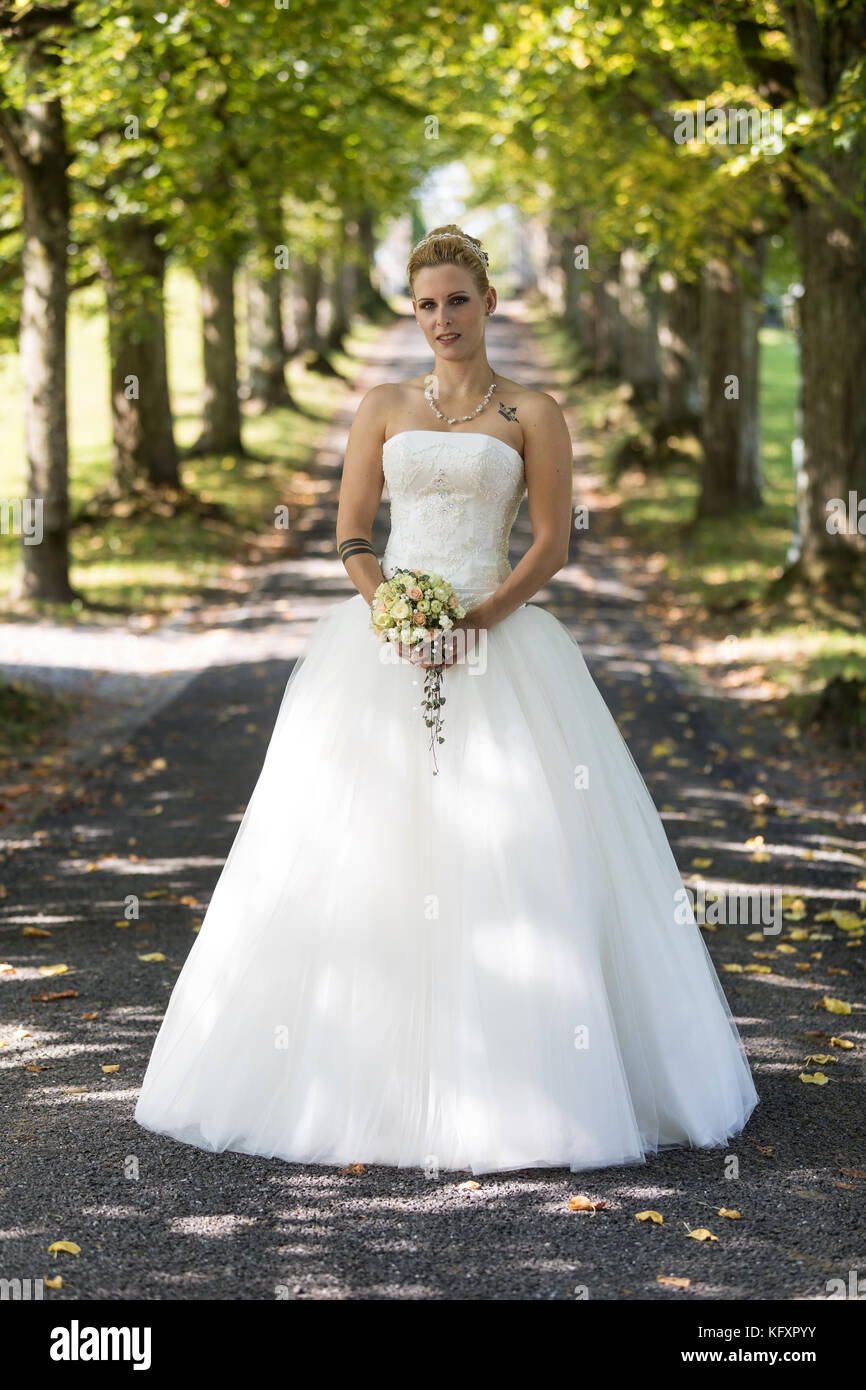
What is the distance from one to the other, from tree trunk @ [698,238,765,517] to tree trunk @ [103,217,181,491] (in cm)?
826

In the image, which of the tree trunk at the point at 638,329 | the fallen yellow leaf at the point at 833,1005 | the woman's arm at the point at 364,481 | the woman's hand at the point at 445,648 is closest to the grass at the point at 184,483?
the tree trunk at the point at 638,329

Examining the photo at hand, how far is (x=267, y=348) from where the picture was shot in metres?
35.0

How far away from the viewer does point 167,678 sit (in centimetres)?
1477

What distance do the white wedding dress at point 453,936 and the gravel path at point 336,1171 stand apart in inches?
6.9

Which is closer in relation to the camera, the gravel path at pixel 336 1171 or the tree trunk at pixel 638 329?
the gravel path at pixel 336 1171

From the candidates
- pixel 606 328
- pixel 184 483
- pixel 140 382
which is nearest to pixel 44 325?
pixel 140 382

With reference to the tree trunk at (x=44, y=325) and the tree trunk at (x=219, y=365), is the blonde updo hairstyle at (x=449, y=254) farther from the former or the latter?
the tree trunk at (x=219, y=365)

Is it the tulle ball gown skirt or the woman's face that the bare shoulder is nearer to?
the woman's face

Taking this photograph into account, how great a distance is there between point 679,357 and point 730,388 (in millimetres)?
5593

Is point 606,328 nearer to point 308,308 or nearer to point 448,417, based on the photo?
point 308,308

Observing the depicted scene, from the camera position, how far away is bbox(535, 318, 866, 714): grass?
14539 millimetres

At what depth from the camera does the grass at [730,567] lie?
14.5 meters
